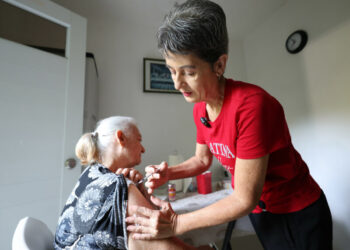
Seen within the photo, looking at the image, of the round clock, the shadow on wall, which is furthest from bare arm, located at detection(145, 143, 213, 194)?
the round clock

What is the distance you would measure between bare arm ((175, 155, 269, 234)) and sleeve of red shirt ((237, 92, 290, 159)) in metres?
0.03

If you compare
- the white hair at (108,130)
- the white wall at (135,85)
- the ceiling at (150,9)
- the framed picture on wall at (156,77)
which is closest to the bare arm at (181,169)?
the white hair at (108,130)

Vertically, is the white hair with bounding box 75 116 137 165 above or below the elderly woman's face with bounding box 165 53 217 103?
below

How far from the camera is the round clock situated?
150 cm

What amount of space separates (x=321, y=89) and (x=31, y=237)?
208cm

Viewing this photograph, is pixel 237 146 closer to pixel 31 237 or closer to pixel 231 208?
pixel 231 208

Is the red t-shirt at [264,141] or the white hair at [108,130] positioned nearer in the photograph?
the red t-shirt at [264,141]

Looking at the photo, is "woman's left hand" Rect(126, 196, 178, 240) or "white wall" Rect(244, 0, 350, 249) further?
"white wall" Rect(244, 0, 350, 249)

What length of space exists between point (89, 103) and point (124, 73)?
0.57 m

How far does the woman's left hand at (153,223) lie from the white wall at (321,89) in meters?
1.47

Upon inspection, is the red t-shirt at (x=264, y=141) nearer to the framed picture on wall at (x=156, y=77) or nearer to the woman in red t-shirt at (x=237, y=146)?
the woman in red t-shirt at (x=237, y=146)

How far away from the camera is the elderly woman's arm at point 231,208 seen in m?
0.51

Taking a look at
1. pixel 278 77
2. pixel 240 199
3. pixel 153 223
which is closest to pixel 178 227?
pixel 153 223

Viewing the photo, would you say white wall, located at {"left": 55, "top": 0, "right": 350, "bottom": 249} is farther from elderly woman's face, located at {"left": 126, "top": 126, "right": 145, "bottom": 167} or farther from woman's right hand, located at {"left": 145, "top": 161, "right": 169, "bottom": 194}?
woman's right hand, located at {"left": 145, "top": 161, "right": 169, "bottom": 194}
